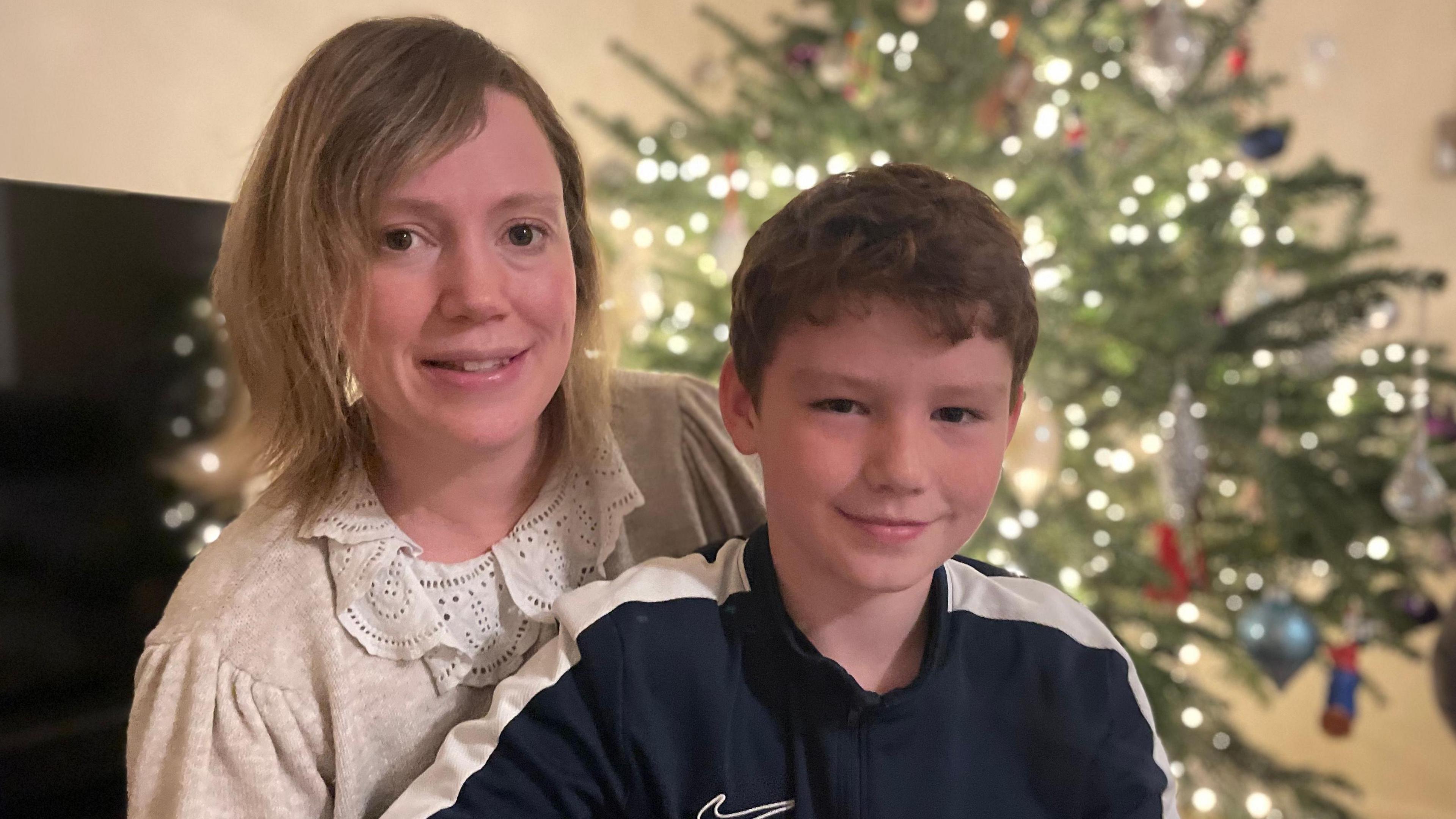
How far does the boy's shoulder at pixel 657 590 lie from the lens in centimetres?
82

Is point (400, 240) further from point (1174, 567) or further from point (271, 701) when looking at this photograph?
point (1174, 567)

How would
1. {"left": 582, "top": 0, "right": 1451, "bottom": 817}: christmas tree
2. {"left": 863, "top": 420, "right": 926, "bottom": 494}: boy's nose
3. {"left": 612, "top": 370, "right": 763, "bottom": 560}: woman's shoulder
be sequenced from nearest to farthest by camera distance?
{"left": 863, "top": 420, "right": 926, "bottom": 494}: boy's nose → {"left": 612, "top": 370, "right": 763, "bottom": 560}: woman's shoulder → {"left": 582, "top": 0, "right": 1451, "bottom": 817}: christmas tree

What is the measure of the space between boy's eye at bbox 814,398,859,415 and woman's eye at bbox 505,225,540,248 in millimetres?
Answer: 296

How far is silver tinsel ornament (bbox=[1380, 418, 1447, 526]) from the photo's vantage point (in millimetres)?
1749

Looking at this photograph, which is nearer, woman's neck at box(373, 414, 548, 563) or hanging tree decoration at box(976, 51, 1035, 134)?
woman's neck at box(373, 414, 548, 563)

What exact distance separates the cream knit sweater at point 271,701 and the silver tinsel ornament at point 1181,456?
1360 mm

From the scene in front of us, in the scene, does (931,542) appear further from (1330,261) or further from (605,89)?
(605,89)

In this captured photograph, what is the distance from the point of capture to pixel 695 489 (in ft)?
3.52

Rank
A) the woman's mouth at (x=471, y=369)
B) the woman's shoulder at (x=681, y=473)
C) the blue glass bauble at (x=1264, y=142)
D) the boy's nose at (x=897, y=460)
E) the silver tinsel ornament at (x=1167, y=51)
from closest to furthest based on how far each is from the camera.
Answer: the boy's nose at (x=897, y=460), the woman's mouth at (x=471, y=369), the woman's shoulder at (x=681, y=473), the silver tinsel ornament at (x=1167, y=51), the blue glass bauble at (x=1264, y=142)

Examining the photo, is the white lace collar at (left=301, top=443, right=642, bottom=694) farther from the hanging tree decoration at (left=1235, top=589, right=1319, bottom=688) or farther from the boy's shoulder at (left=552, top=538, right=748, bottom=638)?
the hanging tree decoration at (left=1235, top=589, right=1319, bottom=688)

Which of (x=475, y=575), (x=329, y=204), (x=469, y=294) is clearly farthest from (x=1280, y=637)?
(x=329, y=204)

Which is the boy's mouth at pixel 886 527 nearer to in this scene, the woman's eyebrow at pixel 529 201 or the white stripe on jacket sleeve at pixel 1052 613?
the white stripe on jacket sleeve at pixel 1052 613

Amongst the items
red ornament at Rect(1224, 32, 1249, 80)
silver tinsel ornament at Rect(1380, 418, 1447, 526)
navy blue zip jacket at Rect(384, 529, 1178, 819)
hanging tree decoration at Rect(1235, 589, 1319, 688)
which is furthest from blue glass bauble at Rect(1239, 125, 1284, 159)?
navy blue zip jacket at Rect(384, 529, 1178, 819)

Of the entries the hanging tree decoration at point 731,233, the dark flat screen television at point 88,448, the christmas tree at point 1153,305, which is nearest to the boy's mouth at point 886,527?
the dark flat screen television at point 88,448
